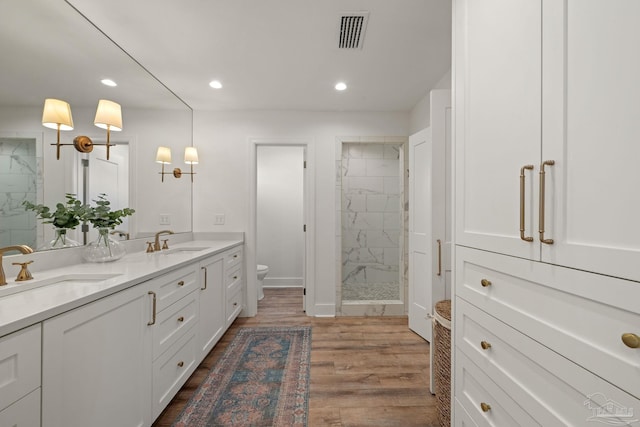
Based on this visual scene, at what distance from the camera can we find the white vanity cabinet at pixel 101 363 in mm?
900

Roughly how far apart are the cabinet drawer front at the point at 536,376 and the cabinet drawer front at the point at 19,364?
1.47 metres

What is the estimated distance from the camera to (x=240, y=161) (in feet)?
10.7

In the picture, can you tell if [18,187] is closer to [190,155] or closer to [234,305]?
[190,155]

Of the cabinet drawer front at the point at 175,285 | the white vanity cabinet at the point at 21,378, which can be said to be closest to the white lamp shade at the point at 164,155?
the cabinet drawer front at the point at 175,285

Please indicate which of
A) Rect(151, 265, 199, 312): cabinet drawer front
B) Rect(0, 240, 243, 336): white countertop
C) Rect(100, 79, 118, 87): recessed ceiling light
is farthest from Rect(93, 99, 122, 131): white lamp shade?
Rect(151, 265, 199, 312): cabinet drawer front

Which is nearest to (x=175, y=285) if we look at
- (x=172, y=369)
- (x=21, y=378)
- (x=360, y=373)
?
(x=172, y=369)

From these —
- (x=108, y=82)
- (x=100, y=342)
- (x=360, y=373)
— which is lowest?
(x=360, y=373)

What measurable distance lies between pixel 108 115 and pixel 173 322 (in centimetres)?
Answer: 149

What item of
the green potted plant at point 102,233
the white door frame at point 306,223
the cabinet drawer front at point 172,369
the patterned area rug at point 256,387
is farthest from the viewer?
the white door frame at point 306,223

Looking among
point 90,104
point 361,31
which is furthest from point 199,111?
point 361,31

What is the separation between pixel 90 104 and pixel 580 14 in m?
2.42

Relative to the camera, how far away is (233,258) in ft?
9.39

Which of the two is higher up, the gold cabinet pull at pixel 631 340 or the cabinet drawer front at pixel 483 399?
the gold cabinet pull at pixel 631 340

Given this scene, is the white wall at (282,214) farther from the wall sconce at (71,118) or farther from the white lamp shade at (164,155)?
the wall sconce at (71,118)
